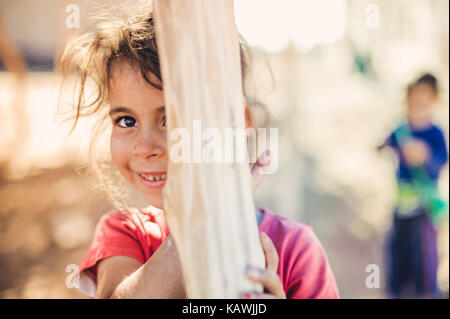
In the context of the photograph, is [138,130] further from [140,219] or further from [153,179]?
[140,219]

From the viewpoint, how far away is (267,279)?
59 centimetres

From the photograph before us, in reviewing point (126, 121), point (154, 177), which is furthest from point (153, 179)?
point (126, 121)

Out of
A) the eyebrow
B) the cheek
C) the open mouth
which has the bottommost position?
the open mouth

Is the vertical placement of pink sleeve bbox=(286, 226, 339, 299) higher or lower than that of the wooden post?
lower

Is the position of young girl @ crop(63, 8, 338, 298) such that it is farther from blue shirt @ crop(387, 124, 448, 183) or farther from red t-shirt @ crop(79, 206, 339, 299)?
blue shirt @ crop(387, 124, 448, 183)

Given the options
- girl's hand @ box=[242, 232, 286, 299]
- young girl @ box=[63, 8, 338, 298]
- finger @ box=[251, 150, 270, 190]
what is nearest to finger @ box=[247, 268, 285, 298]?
girl's hand @ box=[242, 232, 286, 299]

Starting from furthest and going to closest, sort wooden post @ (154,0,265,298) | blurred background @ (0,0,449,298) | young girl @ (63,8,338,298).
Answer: blurred background @ (0,0,449,298), young girl @ (63,8,338,298), wooden post @ (154,0,265,298)

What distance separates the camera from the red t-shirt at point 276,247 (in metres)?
0.84

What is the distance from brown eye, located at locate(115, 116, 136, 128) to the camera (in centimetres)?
87

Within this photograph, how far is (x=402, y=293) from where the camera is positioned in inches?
89.5

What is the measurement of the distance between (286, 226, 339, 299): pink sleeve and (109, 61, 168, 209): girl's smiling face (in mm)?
290

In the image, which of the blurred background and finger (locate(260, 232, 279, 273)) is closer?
finger (locate(260, 232, 279, 273))

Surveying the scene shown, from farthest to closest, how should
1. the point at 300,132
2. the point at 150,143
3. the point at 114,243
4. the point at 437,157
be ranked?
the point at 300,132 → the point at 437,157 → the point at 114,243 → the point at 150,143

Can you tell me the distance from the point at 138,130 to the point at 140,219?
0.25 meters
